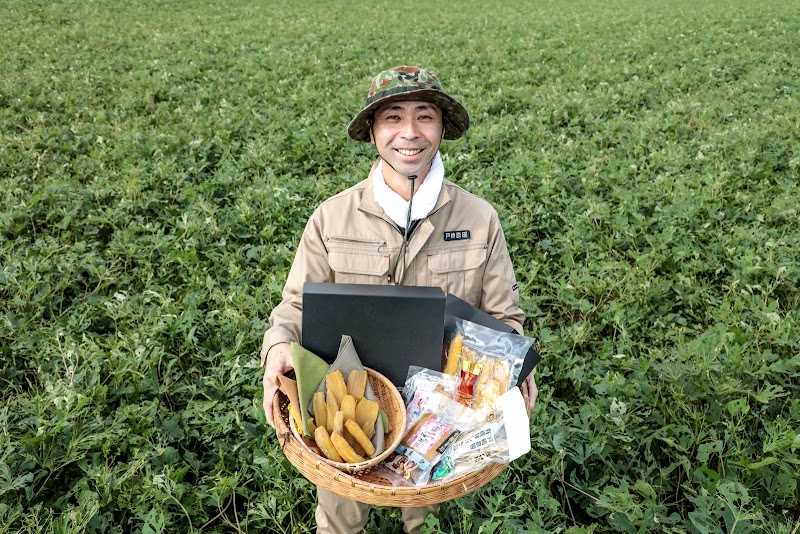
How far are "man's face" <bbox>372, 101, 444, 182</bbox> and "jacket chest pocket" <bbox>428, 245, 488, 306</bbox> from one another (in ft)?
1.18

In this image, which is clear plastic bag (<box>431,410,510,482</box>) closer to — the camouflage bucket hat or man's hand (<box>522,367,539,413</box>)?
man's hand (<box>522,367,539,413</box>)

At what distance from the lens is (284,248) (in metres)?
4.80

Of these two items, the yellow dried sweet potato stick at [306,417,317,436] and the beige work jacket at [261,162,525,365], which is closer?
the yellow dried sweet potato stick at [306,417,317,436]

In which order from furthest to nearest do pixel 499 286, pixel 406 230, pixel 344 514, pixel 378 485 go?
pixel 344 514 → pixel 499 286 → pixel 406 230 → pixel 378 485

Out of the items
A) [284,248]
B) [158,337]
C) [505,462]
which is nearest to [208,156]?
[284,248]

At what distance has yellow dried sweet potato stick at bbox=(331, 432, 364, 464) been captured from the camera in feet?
5.92

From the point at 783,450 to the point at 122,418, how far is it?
3.44 m

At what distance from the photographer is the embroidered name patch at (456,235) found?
233 cm

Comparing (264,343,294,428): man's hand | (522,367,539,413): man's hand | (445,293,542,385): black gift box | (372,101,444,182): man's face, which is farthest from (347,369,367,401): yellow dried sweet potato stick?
(372,101,444,182): man's face

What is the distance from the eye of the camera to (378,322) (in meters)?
1.92

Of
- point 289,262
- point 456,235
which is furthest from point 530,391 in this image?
point 289,262

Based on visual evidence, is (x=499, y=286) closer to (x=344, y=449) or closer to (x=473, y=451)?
(x=473, y=451)

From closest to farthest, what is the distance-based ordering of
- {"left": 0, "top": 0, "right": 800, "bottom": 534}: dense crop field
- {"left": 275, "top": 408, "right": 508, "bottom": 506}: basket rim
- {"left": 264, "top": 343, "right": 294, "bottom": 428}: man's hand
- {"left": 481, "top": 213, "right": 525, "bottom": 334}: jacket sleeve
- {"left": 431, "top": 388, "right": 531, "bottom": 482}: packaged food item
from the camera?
{"left": 275, "top": 408, "right": 508, "bottom": 506}: basket rim
{"left": 431, "top": 388, "right": 531, "bottom": 482}: packaged food item
{"left": 264, "top": 343, "right": 294, "bottom": 428}: man's hand
{"left": 481, "top": 213, "right": 525, "bottom": 334}: jacket sleeve
{"left": 0, "top": 0, "right": 800, "bottom": 534}: dense crop field

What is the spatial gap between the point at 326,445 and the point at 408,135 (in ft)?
3.75
